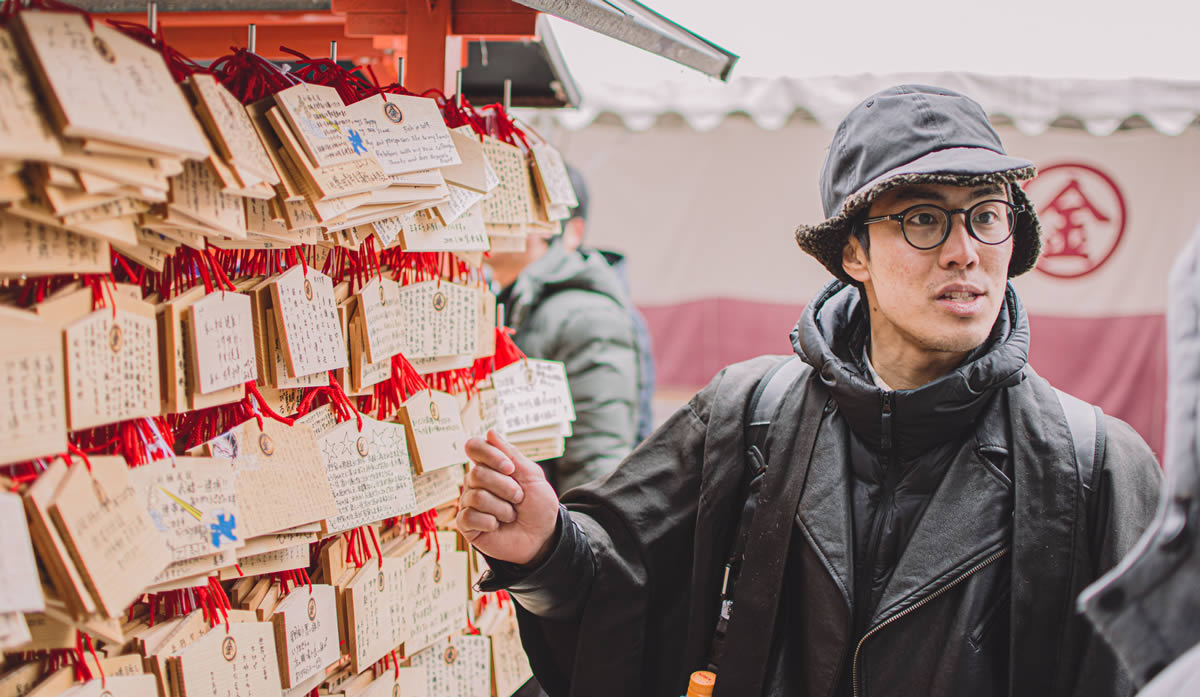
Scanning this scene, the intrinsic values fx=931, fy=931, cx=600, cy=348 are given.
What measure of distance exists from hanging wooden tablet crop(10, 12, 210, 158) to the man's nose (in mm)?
1238

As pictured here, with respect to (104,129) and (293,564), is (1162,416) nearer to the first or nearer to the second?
(293,564)

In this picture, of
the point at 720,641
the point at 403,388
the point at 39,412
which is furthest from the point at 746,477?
the point at 39,412

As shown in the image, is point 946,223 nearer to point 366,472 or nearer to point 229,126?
point 366,472

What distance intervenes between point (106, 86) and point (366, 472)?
70cm

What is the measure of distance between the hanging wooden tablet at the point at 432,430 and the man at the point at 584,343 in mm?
1222

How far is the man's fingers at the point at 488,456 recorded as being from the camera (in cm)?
154

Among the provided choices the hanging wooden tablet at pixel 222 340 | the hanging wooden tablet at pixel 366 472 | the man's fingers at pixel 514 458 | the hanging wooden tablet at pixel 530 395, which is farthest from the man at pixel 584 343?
the hanging wooden tablet at pixel 222 340

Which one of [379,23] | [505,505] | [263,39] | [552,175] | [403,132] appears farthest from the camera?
[263,39]

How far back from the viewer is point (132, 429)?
102 cm

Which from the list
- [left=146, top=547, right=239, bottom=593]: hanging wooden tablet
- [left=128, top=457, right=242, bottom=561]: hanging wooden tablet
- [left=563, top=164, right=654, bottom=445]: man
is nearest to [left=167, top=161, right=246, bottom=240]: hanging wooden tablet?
[left=128, top=457, right=242, bottom=561]: hanging wooden tablet

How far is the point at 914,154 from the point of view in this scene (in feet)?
5.48

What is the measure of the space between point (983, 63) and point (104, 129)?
4.13 metres

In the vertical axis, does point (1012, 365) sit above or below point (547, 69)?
below

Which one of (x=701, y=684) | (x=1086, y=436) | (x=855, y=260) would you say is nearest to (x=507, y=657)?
(x=701, y=684)
